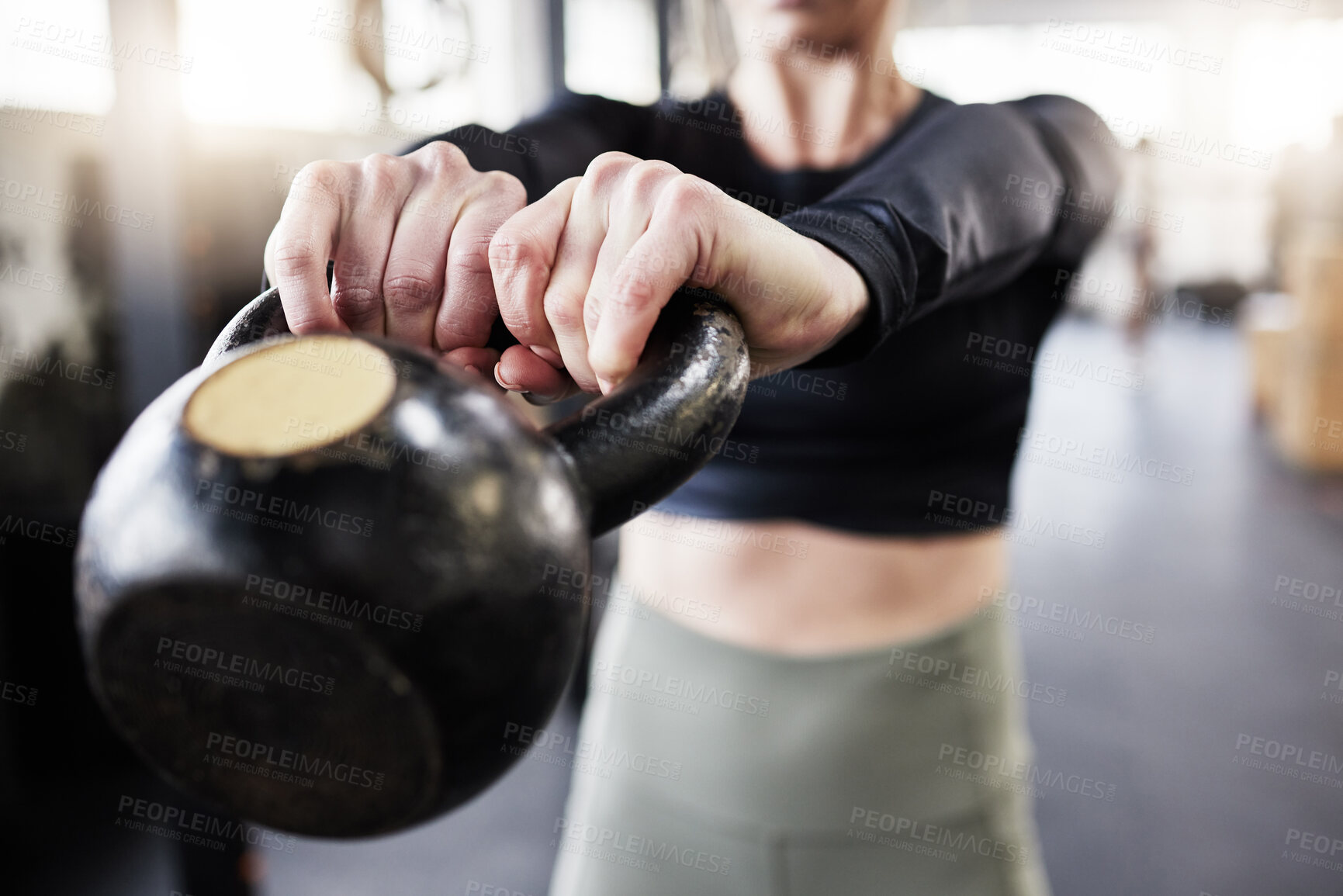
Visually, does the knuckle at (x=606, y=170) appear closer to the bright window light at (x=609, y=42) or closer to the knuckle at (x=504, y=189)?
the knuckle at (x=504, y=189)

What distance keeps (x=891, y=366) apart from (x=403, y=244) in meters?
0.55

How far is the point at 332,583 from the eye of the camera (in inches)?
9.0

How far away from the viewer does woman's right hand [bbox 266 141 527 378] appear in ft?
1.33

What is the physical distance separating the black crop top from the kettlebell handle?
0.37m

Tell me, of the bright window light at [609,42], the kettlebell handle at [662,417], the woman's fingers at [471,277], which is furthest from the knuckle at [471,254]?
the bright window light at [609,42]

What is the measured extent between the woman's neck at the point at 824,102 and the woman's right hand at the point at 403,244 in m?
0.53

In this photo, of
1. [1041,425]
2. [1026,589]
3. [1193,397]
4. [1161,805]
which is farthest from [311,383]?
[1193,397]

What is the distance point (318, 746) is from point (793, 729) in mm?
674

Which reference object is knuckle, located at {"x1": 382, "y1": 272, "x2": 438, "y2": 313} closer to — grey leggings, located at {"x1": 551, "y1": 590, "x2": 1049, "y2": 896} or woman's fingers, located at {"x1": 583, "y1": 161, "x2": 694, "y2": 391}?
woman's fingers, located at {"x1": 583, "y1": 161, "x2": 694, "y2": 391}

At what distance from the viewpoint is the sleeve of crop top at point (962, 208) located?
0.46 meters

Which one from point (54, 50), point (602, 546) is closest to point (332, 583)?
point (54, 50)

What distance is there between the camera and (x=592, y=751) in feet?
3.12

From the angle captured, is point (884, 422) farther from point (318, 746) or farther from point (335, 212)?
point (318, 746)

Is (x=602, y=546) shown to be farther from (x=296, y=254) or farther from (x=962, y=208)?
(x=296, y=254)
